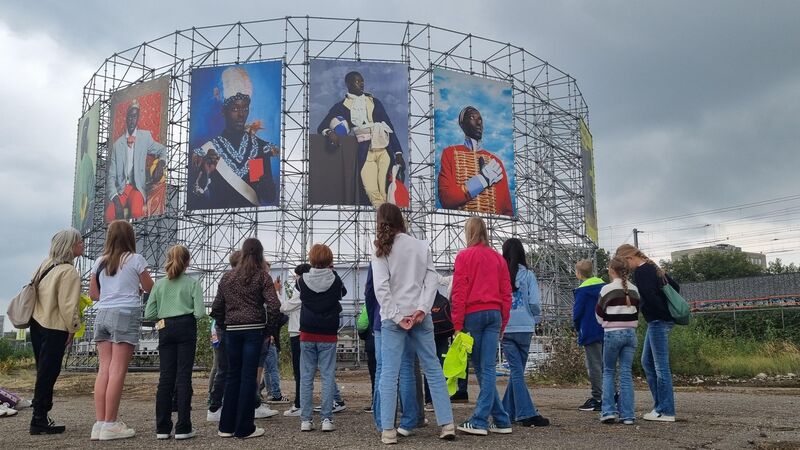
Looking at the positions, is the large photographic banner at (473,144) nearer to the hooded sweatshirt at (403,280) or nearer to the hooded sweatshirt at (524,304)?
the hooded sweatshirt at (524,304)

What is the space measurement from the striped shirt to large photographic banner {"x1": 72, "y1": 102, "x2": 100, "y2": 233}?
83.2 ft

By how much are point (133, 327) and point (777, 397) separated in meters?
7.54

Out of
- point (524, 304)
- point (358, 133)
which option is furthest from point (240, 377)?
point (358, 133)

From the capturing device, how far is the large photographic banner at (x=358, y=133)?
2256cm

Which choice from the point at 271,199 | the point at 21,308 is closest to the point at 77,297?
the point at 21,308

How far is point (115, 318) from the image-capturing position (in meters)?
5.21

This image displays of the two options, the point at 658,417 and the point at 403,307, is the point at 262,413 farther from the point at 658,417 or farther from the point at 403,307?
the point at 658,417

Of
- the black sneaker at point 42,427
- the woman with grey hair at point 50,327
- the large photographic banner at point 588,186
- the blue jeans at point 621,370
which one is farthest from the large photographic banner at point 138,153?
the blue jeans at point 621,370

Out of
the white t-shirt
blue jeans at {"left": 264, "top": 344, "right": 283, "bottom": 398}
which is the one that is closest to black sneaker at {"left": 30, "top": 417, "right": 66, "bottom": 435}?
the white t-shirt

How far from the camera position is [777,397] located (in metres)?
8.63

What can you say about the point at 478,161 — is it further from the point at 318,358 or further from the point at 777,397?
the point at 318,358

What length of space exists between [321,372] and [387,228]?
1485 millimetres

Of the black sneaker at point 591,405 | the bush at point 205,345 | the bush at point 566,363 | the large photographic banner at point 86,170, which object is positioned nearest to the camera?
the black sneaker at point 591,405

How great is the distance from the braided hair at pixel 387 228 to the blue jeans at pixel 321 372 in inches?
47.3
